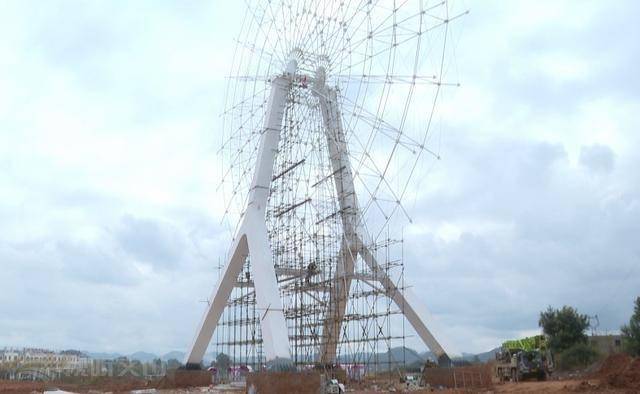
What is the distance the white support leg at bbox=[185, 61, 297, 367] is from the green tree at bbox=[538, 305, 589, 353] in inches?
876

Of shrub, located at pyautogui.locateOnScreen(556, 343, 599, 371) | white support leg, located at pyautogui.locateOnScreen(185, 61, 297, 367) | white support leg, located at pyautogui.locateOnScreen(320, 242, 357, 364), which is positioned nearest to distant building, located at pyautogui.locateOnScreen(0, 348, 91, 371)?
white support leg, located at pyautogui.locateOnScreen(185, 61, 297, 367)

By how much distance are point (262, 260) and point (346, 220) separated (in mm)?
5447

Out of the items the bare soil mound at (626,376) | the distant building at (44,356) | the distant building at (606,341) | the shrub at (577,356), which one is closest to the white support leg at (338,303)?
the bare soil mound at (626,376)

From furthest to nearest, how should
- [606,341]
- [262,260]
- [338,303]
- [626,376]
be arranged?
[606,341] < [338,303] < [262,260] < [626,376]

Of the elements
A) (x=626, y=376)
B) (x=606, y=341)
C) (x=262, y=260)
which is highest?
(x=262, y=260)

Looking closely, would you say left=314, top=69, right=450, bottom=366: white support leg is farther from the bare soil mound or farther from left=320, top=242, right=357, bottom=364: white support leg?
the bare soil mound

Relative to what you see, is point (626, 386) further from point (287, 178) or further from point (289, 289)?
point (287, 178)

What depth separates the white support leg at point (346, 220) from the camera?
31.5m

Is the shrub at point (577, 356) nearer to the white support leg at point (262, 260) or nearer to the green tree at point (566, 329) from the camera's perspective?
the green tree at point (566, 329)

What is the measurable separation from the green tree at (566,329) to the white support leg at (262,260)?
2224cm

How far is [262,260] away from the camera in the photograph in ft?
97.6

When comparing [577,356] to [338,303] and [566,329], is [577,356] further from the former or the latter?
[338,303]

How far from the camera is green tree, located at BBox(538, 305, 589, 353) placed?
43750 mm

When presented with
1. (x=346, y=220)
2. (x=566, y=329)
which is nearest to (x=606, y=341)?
(x=566, y=329)
